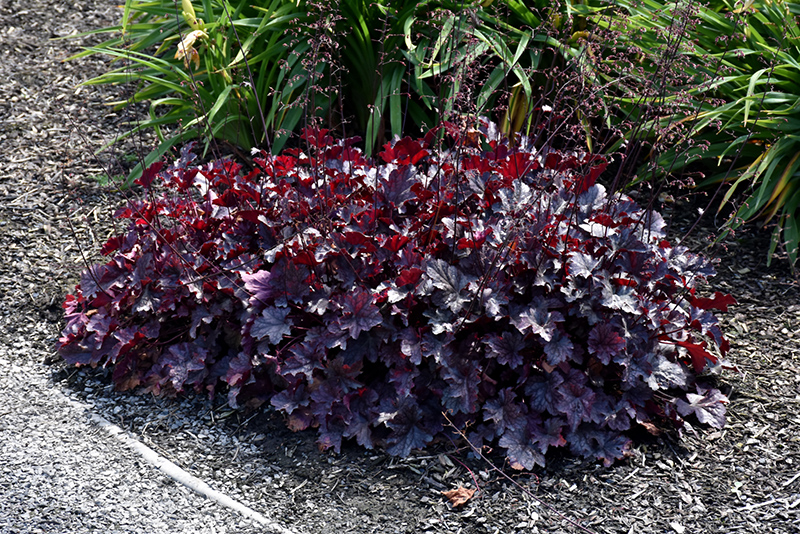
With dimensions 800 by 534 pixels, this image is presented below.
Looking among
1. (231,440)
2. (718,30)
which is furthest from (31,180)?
(718,30)

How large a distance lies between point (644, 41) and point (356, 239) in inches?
77.3

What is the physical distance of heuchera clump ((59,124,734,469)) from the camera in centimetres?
240

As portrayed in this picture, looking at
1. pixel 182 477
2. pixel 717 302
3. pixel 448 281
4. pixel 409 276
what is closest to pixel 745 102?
pixel 717 302

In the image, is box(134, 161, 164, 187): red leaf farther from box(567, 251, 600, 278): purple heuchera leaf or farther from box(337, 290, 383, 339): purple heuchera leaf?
box(567, 251, 600, 278): purple heuchera leaf

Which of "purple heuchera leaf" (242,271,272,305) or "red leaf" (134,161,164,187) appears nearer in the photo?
"purple heuchera leaf" (242,271,272,305)

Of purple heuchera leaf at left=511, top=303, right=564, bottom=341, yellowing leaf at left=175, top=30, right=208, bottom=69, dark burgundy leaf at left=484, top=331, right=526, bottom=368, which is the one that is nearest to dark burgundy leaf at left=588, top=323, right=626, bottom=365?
purple heuchera leaf at left=511, top=303, right=564, bottom=341

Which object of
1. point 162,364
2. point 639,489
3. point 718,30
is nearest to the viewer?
point 639,489

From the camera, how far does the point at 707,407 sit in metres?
2.49

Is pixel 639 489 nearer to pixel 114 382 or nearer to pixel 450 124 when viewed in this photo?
pixel 450 124

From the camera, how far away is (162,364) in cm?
271

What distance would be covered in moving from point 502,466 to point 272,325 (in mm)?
903

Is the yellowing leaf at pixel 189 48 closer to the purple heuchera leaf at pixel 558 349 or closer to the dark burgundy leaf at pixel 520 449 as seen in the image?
the purple heuchera leaf at pixel 558 349

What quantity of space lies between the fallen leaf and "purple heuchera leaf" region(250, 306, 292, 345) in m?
0.75

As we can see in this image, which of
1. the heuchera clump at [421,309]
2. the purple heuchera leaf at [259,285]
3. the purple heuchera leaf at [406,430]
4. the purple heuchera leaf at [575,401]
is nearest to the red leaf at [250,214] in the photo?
A: the heuchera clump at [421,309]
